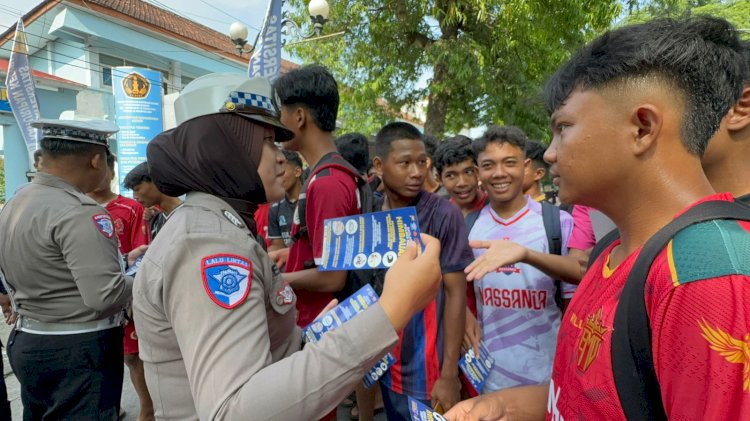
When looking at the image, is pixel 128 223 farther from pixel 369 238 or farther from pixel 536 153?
pixel 536 153

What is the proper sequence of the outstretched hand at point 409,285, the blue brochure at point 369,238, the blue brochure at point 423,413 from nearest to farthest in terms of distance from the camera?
1. the outstretched hand at point 409,285
2. the blue brochure at point 423,413
3. the blue brochure at point 369,238

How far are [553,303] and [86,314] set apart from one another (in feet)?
8.51

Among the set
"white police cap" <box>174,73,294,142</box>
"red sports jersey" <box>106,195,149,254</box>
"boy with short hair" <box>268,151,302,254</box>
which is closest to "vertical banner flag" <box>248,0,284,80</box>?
"red sports jersey" <box>106,195,149,254</box>

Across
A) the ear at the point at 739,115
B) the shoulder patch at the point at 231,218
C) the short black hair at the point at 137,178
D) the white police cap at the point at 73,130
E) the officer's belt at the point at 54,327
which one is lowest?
the officer's belt at the point at 54,327

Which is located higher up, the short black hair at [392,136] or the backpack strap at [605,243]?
the short black hair at [392,136]

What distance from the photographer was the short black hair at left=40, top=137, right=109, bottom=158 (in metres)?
2.55

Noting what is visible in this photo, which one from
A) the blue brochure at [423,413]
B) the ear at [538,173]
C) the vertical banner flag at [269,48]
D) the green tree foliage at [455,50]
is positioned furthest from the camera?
the green tree foliage at [455,50]

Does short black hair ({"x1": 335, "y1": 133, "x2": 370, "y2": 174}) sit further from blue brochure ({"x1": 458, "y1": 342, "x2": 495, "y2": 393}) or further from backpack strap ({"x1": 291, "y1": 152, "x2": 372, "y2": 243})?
blue brochure ({"x1": 458, "y1": 342, "x2": 495, "y2": 393})

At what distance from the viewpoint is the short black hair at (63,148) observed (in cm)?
255

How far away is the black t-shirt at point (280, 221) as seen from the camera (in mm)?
3904

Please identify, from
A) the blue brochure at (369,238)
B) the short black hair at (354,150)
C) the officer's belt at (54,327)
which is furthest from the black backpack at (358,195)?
the short black hair at (354,150)

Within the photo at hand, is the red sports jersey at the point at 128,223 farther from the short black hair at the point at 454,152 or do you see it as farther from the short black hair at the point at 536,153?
the short black hair at the point at 536,153

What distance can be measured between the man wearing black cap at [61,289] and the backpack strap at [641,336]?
2.49m

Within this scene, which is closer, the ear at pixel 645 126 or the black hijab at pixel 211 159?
the ear at pixel 645 126
